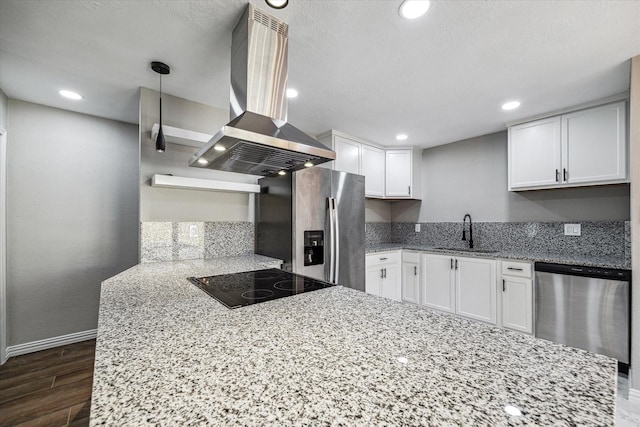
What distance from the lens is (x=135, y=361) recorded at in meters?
0.64

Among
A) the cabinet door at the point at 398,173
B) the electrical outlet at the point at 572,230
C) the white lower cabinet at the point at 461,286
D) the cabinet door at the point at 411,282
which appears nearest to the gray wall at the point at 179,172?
the cabinet door at the point at 398,173

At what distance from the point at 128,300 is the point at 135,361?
2.13ft

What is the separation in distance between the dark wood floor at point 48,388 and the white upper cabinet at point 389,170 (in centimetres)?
336

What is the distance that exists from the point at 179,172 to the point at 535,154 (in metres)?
3.56

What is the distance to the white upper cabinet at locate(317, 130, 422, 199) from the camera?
3.65 metres

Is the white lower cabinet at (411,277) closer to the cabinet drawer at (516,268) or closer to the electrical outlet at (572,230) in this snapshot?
the cabinet drawer at (516,268)

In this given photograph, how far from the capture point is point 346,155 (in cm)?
343

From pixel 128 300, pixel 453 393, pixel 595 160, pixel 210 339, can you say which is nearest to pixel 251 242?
pixel 128 300

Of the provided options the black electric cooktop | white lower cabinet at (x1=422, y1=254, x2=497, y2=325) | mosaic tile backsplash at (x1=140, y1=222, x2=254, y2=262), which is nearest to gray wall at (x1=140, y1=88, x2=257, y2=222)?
mosaic tile backsplash at (x1=140, y1=222, x2=254, y2=262)

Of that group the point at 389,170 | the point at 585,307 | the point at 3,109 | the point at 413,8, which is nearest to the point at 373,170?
the point at 389,170

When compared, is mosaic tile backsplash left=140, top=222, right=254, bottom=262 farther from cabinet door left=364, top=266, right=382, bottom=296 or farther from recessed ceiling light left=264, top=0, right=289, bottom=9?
recessed ceiling light left=264, top=0, right=289, bottom=9

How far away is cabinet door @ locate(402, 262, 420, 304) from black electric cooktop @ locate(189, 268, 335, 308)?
91.9 inches

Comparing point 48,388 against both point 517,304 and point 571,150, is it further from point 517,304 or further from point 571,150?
point 571,150

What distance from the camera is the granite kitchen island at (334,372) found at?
1.50 feet
